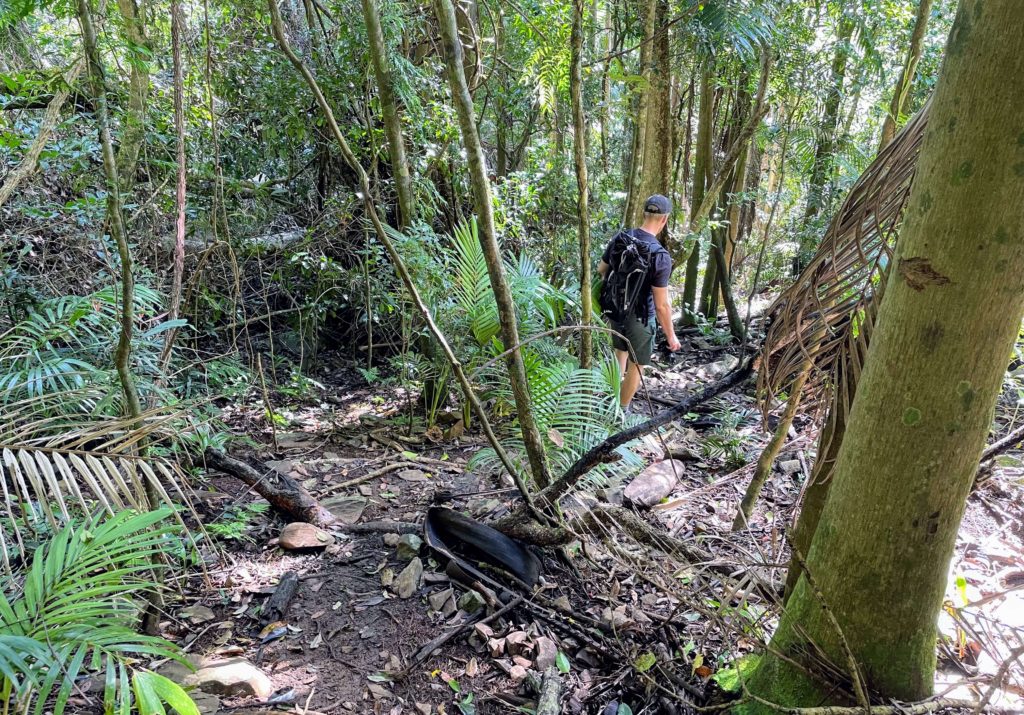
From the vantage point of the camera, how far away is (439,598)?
99.9 inches

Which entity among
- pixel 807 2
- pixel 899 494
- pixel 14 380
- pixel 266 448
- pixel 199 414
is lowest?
Result: pixel 266 448

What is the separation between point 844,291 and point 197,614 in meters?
2.71

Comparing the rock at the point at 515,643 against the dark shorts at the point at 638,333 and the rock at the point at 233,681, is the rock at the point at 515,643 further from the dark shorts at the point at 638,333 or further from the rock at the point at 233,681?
the dark shorts at the point at 638,333

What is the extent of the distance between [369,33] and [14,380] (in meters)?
2.84

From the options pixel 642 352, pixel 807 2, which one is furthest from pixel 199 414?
pixel 807 2

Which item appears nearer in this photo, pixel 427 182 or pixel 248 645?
pixel 248 645

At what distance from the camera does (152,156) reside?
13.7 ft

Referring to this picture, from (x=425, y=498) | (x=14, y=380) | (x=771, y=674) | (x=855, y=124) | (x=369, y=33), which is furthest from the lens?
(x=855, y=124)

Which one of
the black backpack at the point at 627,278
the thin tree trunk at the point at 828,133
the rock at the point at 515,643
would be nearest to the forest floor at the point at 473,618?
the rock at the point at 515,643

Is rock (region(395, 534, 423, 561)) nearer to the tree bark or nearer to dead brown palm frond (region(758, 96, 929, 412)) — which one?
the tree bark

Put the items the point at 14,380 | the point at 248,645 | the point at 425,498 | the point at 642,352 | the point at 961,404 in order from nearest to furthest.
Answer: the point at 961,404, the point at 248,645, the point at 14,380, the point at 425,498, the point at 642,352

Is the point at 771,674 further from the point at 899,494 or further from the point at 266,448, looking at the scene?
the point at 266,448

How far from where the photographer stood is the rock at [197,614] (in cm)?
242

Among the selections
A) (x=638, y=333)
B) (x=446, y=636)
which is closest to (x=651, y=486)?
(x=638, y=333)
